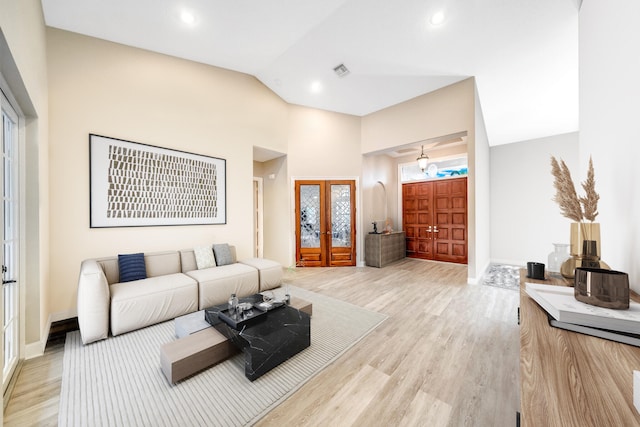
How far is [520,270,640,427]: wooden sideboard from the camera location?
510 millimetres

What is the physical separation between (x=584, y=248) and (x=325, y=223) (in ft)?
14.5

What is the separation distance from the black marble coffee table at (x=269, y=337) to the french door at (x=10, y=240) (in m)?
1.45

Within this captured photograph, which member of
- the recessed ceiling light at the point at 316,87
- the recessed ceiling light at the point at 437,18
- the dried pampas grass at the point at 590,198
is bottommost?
the dried pampas grass at the point at 590,198

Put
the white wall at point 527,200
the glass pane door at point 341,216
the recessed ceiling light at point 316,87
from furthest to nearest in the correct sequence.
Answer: the glass pane door at point 341,216, the white wall at point 527,200, the recessed ceiling light at point 316,87

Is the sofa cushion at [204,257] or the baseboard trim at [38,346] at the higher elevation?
the sofa cushion at [204,257]

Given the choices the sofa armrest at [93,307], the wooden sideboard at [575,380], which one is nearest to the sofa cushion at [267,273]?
the sofa armrest at [93,307]

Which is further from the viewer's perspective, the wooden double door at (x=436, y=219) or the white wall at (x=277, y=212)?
Answer: the wooden double door at (x=436, y=219)

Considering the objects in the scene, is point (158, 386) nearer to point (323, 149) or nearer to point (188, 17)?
point (188, 17)

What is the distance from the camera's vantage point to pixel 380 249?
17.9 ft

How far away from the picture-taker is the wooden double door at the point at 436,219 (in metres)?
5.79

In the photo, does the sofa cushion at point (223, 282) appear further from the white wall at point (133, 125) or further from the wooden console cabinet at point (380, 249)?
the wooden console cabinet at point (380, 249)

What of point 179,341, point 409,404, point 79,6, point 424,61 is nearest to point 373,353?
point 409,404

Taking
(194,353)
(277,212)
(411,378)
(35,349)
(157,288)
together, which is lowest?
(411,378)

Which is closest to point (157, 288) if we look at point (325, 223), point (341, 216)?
point (325, 223)
